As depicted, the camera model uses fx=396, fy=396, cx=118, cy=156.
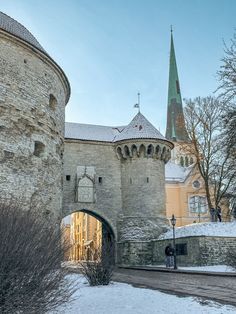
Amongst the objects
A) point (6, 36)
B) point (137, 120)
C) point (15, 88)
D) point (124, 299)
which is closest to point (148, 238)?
point (137, 120)

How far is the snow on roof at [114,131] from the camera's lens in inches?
950

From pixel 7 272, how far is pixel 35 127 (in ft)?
39.3

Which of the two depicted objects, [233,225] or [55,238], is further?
[233,225]

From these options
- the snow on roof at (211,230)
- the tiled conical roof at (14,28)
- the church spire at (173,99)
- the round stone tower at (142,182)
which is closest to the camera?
the tiled conical roof at (14,28)

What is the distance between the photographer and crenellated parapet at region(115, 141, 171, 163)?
23844 millimetres

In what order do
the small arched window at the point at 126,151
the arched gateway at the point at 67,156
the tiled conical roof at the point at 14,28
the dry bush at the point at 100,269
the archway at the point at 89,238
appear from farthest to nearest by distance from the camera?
the small arched window at the point at 126,151 → the tiled conical roof at the point at 14,28 → the arched gateway at the point at 67,156 → the dry bush at the point at 100,269 → the archway at the point at 89,238

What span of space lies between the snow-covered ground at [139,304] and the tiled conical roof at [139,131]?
54.9ft

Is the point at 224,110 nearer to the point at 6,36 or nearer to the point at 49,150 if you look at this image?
the point at 49,150

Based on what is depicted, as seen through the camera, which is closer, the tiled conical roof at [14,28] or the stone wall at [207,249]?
the tiled conical roof at [14,28]

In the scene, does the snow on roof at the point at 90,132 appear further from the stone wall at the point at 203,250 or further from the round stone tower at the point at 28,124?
the stone wall at the point at 203,250

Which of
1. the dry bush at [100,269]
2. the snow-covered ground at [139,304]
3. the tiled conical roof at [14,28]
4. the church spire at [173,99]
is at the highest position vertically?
the church spire at [173,99]

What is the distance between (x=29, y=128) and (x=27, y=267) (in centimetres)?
1159

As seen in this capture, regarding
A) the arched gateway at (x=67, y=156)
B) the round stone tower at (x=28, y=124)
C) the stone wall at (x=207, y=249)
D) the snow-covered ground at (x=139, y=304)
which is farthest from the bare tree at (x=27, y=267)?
the stone wall at (x=207, y=249)

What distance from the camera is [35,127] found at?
15352mm
